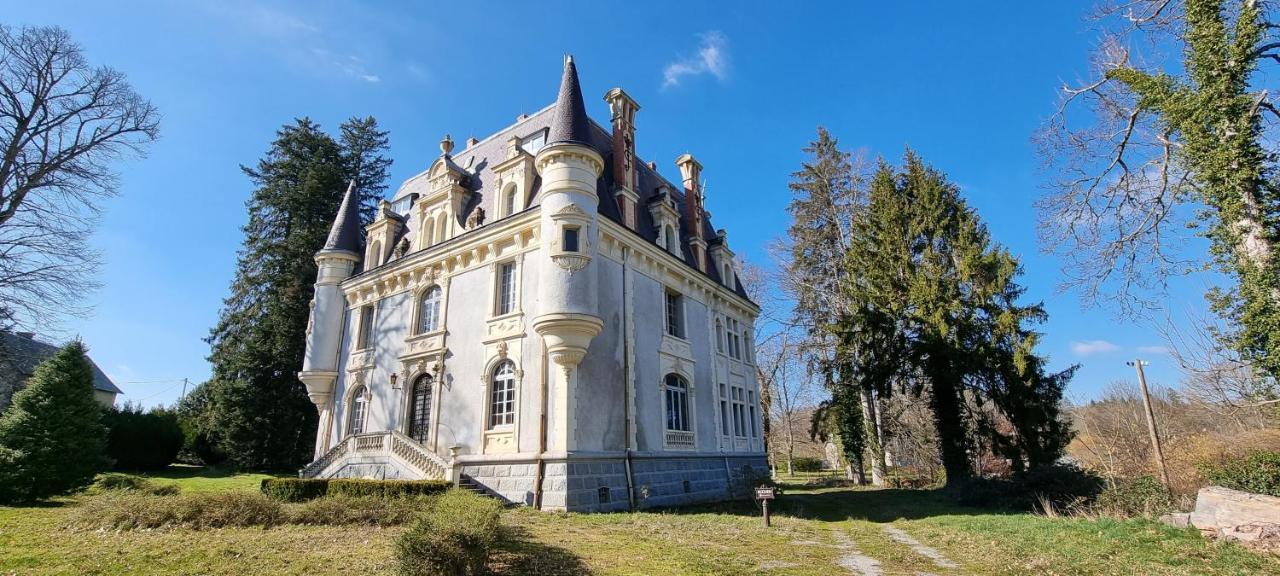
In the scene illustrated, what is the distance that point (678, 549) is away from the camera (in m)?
9.61

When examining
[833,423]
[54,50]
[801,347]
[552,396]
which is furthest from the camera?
[801,347]

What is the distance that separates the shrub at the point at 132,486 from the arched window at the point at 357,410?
24.2ft

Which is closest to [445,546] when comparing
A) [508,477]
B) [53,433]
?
[508,477]

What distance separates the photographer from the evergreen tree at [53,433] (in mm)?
13781

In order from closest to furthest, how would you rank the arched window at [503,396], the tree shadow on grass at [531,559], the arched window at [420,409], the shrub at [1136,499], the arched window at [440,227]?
the tree shadow on grass at [531,559]
the shrub at [1136,499]
the arched window at [503,396]
the arched window at [420,409]
the arched window at [440,227]

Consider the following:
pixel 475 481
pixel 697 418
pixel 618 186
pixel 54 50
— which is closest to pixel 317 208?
pixel 54 50

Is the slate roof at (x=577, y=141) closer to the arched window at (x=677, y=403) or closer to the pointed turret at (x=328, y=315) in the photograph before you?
the pointed turret at (x=328, y=315)

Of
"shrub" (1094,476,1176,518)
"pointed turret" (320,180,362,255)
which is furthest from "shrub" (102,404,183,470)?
"shrub" (1094,476,1176,518)

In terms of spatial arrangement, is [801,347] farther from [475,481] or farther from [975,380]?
[475,481]

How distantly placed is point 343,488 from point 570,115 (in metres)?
13.1

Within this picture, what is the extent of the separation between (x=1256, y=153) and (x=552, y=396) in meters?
17.0

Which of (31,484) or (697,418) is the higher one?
(697,418)

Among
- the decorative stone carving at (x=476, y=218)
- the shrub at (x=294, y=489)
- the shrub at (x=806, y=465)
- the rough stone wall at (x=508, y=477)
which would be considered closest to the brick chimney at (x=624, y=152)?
the decorative stone carving at (x=476, y=218)

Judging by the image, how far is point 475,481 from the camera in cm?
1706
